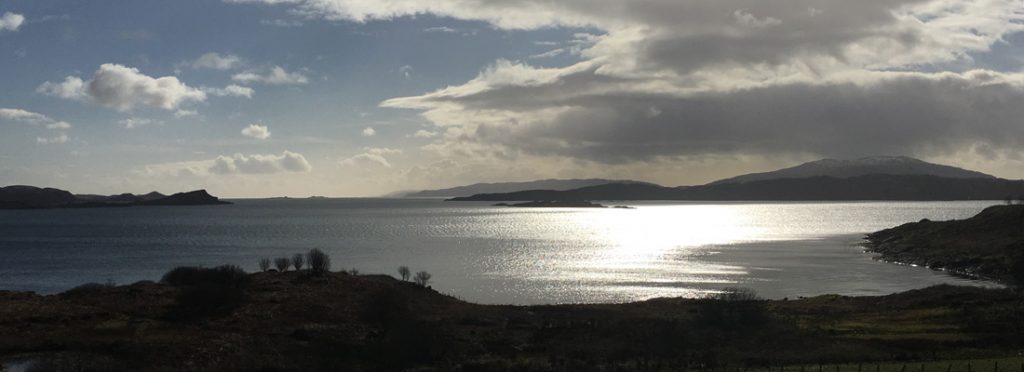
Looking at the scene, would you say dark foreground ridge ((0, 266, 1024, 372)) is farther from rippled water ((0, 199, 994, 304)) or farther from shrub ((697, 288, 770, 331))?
rippled water ((0, 199, 994, 304))

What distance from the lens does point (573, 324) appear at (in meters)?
62.1

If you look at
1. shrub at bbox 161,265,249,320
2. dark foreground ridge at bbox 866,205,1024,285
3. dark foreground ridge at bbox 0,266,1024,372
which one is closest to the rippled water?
dark foreground ridge at bbox 866,205,1024,285

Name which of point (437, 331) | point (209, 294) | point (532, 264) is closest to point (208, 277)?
point (209, 294)

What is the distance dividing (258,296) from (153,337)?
16506 millimetres

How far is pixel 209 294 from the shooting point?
6281 centimetres

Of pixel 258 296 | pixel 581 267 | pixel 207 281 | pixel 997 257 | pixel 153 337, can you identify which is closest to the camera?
pixel 153 337

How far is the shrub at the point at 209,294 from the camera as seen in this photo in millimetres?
59562

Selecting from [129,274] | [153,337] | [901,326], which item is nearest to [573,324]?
[901,326]

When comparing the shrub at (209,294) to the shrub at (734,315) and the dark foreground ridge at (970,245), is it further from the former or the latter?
the dark foreground ridge at (970,245)

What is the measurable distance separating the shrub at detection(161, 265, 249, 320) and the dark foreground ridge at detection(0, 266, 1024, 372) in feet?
0.52

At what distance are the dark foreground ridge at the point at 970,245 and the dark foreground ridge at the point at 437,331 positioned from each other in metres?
44.9

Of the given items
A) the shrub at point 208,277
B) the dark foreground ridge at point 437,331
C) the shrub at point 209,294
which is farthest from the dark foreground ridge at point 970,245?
the shrub at point 208,277

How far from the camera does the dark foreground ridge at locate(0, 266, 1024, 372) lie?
46500 millimetres

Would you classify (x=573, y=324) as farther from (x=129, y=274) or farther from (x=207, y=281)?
(x=129, y=274)
